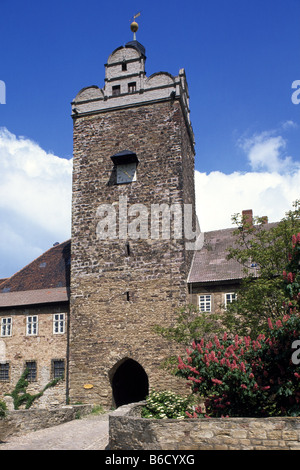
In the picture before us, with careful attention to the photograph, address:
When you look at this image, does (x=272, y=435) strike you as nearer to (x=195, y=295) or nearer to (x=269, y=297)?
(x=269, y=297)

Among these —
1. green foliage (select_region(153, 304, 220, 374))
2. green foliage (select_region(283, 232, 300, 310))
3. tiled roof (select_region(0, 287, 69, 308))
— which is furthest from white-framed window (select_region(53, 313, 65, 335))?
green foliage (select_region(283, 232, 300, 310))

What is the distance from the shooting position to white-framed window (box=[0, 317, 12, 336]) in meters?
22.2

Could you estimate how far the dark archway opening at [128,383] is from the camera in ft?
65.7

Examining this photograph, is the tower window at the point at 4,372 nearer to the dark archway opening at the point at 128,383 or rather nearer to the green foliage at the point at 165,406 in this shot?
the dark archway opening at the point at 128,383

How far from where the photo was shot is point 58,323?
21.4 meters

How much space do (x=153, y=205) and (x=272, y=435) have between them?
13003 mm

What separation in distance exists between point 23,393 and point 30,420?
643 centimetres

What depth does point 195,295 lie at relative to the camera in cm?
2023

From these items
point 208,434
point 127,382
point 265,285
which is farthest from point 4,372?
point 208,434

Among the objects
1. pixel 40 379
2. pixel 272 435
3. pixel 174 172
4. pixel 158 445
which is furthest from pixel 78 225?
pixel 272 435

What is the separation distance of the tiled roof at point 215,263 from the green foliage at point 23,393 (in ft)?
25.8

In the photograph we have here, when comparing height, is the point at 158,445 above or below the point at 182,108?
below

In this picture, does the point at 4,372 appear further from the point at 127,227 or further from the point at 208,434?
the point at 208,434
